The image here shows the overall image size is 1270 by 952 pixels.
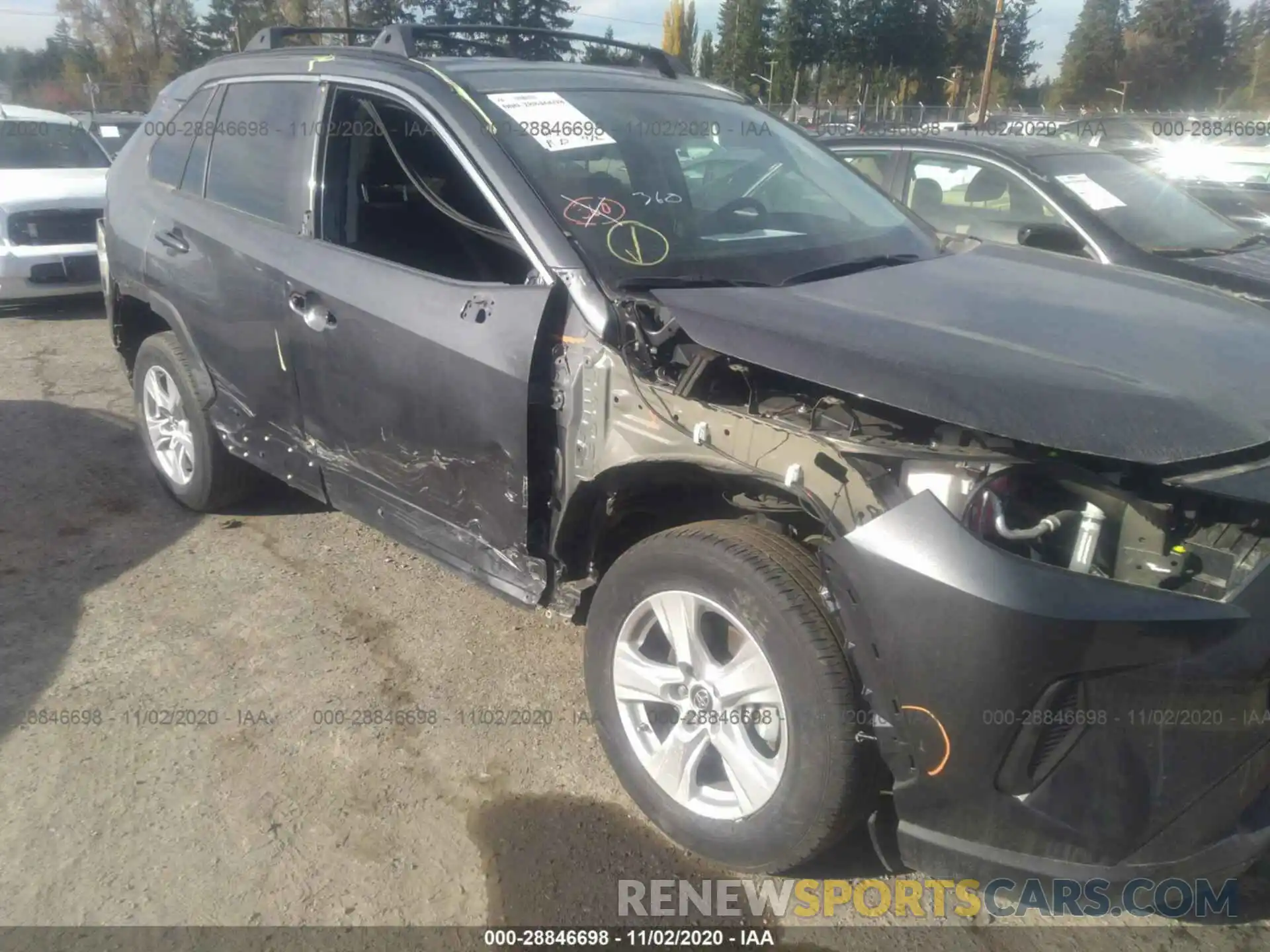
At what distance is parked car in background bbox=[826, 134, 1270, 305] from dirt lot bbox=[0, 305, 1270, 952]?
10.9 feet

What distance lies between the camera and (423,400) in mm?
2984

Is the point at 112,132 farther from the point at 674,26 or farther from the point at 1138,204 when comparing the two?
the point at 674,26

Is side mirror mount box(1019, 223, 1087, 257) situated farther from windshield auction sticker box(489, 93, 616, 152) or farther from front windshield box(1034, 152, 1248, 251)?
windshield auction sticker box(489, 93, 616, 152)

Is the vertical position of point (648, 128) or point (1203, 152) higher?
point (648, 128)

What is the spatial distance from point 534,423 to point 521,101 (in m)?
1.14

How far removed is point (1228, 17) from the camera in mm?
62344

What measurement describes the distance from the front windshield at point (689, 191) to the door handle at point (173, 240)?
1.62m

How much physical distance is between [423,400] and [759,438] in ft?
3.81

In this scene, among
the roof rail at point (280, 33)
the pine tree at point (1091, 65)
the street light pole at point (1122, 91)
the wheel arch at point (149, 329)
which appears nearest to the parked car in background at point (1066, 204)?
the roof rail at point (280, 33)

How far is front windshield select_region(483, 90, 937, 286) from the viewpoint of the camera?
2.86 m

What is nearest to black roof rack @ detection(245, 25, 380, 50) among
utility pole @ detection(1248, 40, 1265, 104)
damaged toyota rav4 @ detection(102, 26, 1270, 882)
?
damaged toyota rav4 @ detection(102, 26, 1270, 882)

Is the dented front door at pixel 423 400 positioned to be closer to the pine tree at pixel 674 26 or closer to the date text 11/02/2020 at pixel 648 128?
the date text 11/02/2020 at pixel 648 128

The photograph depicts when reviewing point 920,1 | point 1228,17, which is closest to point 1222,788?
point 920,1

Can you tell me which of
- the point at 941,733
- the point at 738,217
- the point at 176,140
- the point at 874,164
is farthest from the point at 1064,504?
the point at 874,164
